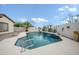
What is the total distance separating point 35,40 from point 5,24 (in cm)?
76

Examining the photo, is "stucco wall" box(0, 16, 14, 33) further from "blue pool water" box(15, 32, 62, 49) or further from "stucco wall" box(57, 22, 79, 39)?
"stucco wall" box(57, 22, 79, 39)

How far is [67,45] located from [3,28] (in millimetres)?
1469

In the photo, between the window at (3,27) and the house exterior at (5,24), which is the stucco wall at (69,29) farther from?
the window at (3,27)

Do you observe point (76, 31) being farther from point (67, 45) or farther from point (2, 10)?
point (2, 10)

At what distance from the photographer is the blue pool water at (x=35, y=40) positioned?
11.2 ft

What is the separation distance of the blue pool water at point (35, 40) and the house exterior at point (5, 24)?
35cm

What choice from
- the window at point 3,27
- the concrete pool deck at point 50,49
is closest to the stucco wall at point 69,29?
the concrete pool deck at point 50,49

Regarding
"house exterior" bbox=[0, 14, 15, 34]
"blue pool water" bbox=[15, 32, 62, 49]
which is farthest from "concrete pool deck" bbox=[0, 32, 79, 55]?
"house exterior" bbox=[0, 14, 15, 34]

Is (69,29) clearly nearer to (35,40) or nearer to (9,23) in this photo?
(35,40)

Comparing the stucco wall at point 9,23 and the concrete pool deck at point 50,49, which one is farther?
the stucco wall at point 9,23

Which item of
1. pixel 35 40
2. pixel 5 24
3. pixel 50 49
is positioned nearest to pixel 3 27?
pixel 5 24

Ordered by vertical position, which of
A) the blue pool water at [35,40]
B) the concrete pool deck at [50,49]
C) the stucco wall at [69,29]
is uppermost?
the stucco wall at [69,29]
